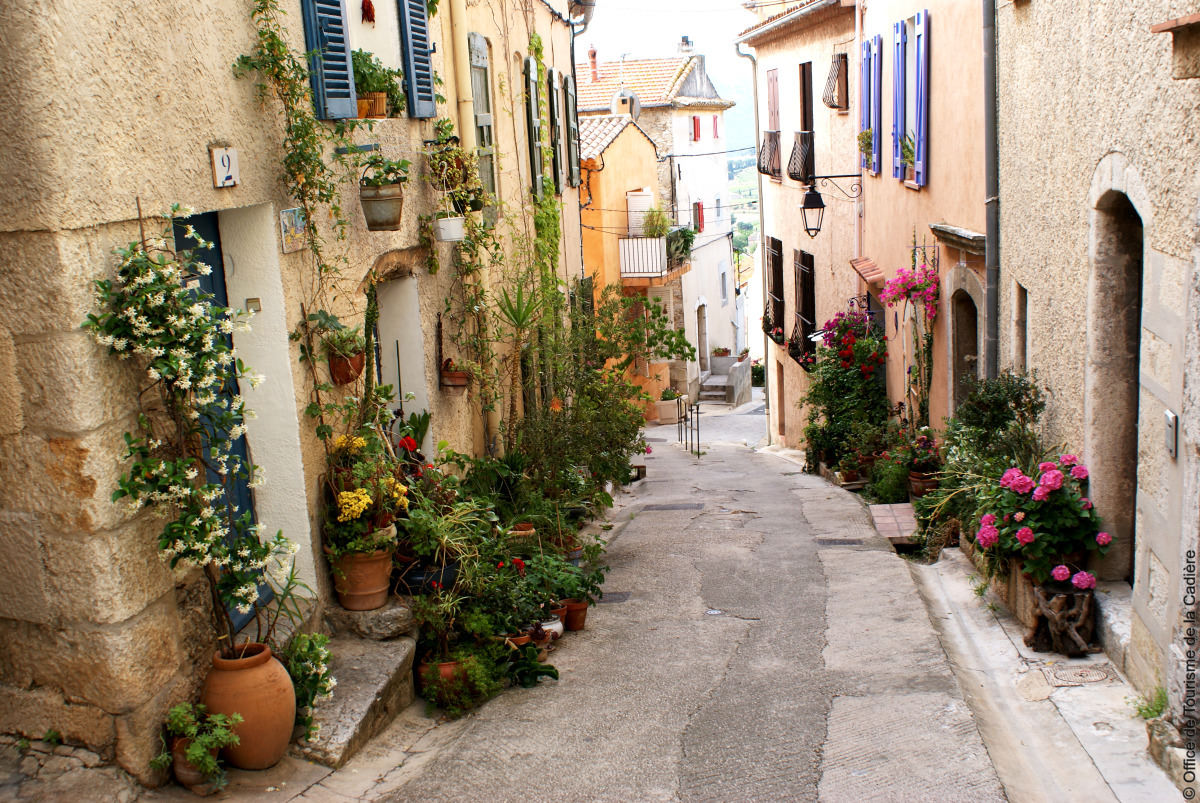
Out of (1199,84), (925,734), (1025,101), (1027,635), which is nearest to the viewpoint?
(1199,84)

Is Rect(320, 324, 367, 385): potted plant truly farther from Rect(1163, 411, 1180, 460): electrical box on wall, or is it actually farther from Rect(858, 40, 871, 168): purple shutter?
Rect(858, 40, 871, 168): purple shutter

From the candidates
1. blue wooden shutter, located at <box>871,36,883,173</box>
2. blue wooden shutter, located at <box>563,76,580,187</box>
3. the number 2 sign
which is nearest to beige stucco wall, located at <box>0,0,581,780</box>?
the number 2 sign

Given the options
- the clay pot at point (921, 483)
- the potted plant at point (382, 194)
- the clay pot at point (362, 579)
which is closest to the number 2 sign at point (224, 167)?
the potted plant at point (382, 194)

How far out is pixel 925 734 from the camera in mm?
4930

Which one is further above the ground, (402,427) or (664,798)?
(402,427)

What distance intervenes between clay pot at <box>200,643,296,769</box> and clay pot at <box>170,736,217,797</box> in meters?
0.16

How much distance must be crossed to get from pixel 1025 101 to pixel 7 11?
20.3 ft

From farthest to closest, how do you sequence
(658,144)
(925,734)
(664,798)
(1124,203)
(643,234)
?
(658,144) < (643,234) < (1124,203) < (925,734) < (664,798)

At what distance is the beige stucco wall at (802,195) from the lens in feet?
50.2

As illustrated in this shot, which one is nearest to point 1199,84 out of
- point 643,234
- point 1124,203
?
point 1124,203

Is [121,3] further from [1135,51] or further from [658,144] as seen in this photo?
[658,144]

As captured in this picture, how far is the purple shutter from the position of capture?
13.2 metres

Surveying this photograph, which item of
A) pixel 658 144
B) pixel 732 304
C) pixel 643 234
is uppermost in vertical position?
pixel 658 144

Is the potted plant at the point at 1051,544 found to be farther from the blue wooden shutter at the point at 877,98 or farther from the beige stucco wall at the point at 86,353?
the blue wooden shutter at the point at 877,98
